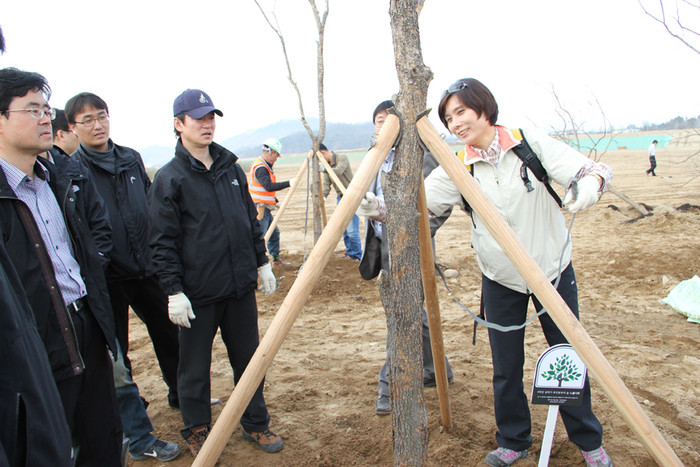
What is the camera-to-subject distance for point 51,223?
75.5 inches

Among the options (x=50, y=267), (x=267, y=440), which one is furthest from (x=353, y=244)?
(x=50, y=267)

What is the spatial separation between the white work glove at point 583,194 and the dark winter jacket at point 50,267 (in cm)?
212

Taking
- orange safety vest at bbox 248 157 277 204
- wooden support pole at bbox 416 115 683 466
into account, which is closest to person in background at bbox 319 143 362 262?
orange safety vest at bbox 248 157 277 204

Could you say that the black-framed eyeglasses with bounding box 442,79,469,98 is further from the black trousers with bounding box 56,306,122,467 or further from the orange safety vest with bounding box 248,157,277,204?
the orange safety vest with bounding box 248,157,277,204

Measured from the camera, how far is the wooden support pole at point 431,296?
2.09 metres

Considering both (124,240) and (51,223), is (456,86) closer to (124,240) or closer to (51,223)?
(51,223)

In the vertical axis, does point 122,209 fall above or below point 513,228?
above

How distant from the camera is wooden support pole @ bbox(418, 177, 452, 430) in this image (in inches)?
82.3

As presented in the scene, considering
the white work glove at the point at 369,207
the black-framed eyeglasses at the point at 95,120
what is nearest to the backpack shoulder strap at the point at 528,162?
the white work glove at the point at 369,207

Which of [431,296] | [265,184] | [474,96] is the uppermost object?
[474,96]

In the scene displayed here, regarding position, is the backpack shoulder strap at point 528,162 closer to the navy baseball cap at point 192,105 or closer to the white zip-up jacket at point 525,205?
the white zip-up jacket at point 525,205

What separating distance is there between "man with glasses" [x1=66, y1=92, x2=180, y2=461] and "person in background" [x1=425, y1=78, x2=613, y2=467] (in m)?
1.83

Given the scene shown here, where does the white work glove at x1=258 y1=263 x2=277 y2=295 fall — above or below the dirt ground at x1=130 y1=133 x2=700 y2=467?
above

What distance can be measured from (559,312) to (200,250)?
1.80 m
